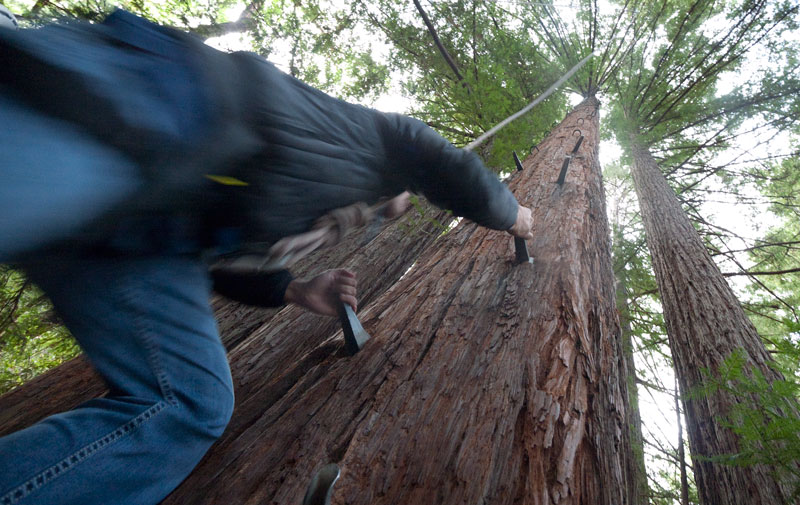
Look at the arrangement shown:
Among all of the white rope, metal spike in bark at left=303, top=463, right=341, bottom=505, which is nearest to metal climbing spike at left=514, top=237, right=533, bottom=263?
the white rope

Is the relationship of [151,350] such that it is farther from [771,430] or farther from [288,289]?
[771,430]

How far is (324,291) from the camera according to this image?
1.45 m

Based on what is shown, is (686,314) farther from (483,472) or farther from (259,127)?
(259,127)

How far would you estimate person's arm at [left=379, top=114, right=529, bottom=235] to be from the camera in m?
1.21

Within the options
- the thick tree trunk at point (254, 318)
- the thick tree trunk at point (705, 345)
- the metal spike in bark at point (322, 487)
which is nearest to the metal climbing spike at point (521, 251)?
the thick tree trunk at point (705, 345)

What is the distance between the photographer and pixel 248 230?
3.19 ft

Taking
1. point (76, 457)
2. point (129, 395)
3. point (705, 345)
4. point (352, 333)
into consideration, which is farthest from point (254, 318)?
point (705, 345)

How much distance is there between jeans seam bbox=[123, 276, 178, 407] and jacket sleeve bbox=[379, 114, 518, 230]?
0.93 metres

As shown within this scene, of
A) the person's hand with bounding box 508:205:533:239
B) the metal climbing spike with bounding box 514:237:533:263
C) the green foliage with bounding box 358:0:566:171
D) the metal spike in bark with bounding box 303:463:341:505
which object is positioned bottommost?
the metal spike in bark with bounding box 303:463:341:505

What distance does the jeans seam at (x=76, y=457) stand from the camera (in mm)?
624

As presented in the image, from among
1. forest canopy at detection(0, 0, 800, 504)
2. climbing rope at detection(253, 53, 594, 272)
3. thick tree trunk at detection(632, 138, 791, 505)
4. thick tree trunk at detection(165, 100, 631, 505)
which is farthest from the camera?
forest canopy at detection(0, 0, 800, 504)

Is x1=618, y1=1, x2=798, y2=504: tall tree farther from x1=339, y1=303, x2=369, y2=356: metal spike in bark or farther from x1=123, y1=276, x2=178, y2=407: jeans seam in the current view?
x1=123, y1=276, x2=178, y2=407: jeans seam

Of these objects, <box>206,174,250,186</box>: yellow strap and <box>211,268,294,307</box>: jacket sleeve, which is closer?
<box>206,174,250,186</box>: yellow strap

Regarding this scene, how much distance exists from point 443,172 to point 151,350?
3.49ft
